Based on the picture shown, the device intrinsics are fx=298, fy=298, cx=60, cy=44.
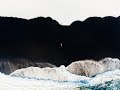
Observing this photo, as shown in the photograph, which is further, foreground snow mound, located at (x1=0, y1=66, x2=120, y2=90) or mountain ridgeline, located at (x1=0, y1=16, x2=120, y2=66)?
mountain ridgeline, located at (x1=0, y1=16, x2=120, y2=66)

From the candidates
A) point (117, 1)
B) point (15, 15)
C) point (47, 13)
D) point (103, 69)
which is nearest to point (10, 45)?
point (15, 15)

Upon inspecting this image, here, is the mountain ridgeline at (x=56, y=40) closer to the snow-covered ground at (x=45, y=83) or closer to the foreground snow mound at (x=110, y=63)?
the foreground snow mound at (x=110, y=63)

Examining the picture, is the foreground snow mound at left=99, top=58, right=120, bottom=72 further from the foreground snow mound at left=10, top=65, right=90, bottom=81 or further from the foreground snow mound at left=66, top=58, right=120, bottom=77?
the foreground snow mound at left=10, top=65, right=90, bottom=81

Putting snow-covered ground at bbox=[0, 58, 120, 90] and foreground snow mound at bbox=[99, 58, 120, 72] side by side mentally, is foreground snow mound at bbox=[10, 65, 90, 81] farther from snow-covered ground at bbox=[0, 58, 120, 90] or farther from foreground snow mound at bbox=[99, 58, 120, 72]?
foreground snow mound at bbox=[99, 58, 120, 72]

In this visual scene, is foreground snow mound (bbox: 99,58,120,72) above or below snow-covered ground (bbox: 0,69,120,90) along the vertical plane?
above

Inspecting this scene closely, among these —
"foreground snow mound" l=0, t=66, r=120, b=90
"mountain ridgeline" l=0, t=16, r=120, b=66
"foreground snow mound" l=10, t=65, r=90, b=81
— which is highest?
"mountain ridgeline" l=0, t=16, r=120, b=66

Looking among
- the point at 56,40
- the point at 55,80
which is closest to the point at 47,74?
the point at 55,80

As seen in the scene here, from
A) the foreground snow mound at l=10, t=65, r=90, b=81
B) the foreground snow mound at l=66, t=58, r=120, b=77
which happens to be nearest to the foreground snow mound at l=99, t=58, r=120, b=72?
the foreground snow mound at l=66, t=58, r=120, b=77

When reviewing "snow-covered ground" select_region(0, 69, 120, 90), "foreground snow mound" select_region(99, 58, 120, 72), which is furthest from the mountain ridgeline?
"snow-covered ground" select_region(0, 69, 120, 90)
